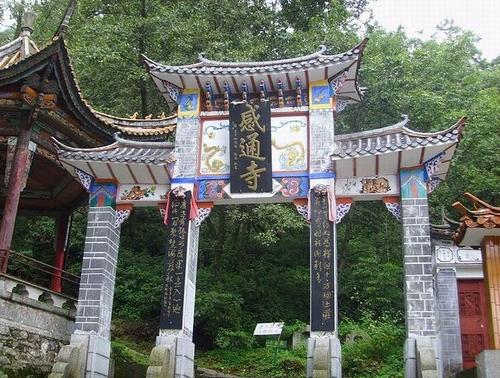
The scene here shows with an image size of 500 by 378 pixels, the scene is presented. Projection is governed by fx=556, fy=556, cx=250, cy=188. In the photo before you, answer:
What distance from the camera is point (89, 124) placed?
1238 cm

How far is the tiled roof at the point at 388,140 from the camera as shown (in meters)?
9.61

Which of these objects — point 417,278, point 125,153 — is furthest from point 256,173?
point 417,278

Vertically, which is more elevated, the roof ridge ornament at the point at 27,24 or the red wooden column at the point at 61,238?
the roof ridge ornament at the point at 27,24

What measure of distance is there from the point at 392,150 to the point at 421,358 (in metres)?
3.47

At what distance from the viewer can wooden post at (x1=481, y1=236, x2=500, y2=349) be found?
8.27 m

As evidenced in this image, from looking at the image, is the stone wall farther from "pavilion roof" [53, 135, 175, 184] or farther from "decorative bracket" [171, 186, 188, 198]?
"decorative bracket" [171, 186, 188, 198]

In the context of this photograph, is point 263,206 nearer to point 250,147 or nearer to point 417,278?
point 250,147

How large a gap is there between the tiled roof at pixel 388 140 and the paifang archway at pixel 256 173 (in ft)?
0.07

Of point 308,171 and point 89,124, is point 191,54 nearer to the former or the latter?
point 89,124

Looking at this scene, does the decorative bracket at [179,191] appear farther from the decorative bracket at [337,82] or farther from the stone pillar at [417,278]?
the stone pillar at [417,278]

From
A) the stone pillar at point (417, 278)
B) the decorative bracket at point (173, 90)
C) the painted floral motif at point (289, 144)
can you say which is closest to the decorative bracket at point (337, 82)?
the painted floral motif at point (289, 144)

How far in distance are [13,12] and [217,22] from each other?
33.3 ft

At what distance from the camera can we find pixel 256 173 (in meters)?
10.5

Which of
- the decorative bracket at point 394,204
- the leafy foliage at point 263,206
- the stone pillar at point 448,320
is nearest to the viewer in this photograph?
the decorative bracket at point 394,204
